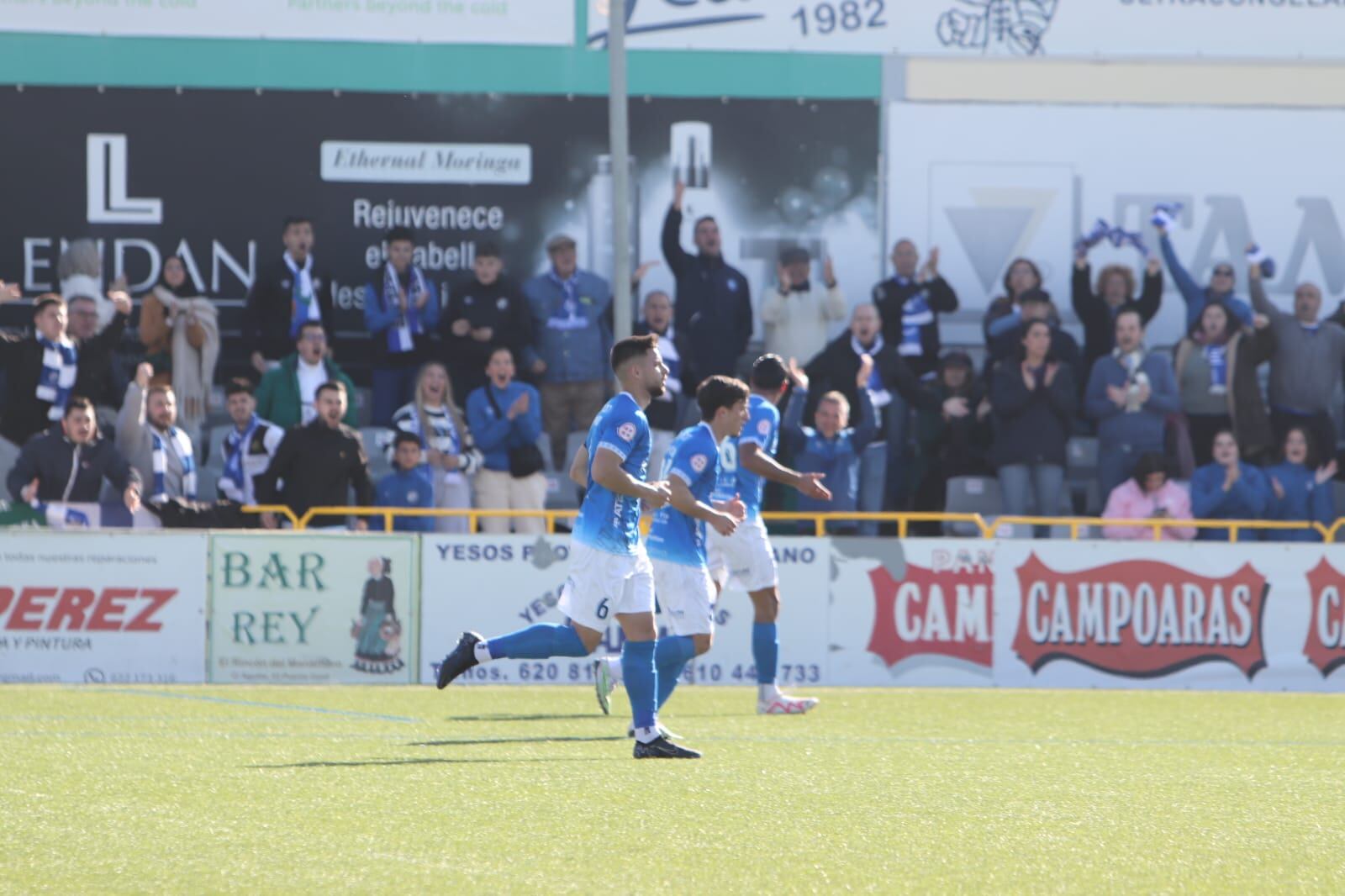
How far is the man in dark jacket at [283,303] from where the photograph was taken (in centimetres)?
1684

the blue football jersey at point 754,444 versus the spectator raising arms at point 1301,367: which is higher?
the spectator raising arms at point 1301,367

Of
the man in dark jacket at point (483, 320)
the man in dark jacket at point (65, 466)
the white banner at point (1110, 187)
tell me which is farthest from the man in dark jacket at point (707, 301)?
the man in dark jacket at point (65, 466)

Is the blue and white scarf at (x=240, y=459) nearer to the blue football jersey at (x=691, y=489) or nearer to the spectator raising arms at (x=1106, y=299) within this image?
the blue football jersey at (x=691, y=489)

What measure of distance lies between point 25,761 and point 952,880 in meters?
4.54

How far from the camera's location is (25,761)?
842 centimetres

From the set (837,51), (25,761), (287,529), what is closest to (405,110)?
(837,51)

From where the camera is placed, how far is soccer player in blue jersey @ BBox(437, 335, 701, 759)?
28.8ft

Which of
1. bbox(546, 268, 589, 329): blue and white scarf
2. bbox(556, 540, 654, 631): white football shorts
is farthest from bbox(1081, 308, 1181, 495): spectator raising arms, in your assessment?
bbox(556, 540, 654, 631): white football shorts

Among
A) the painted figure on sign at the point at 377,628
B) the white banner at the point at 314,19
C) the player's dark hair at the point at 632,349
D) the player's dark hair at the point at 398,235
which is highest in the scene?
the white banner at the point at 314,19

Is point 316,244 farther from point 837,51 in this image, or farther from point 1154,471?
point 1154,471

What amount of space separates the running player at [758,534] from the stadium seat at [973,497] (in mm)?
5348

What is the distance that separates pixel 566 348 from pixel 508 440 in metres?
1.47

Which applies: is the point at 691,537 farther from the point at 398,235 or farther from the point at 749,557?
the point at 398,235

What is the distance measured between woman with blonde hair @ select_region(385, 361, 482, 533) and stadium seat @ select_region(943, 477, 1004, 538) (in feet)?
13.7
